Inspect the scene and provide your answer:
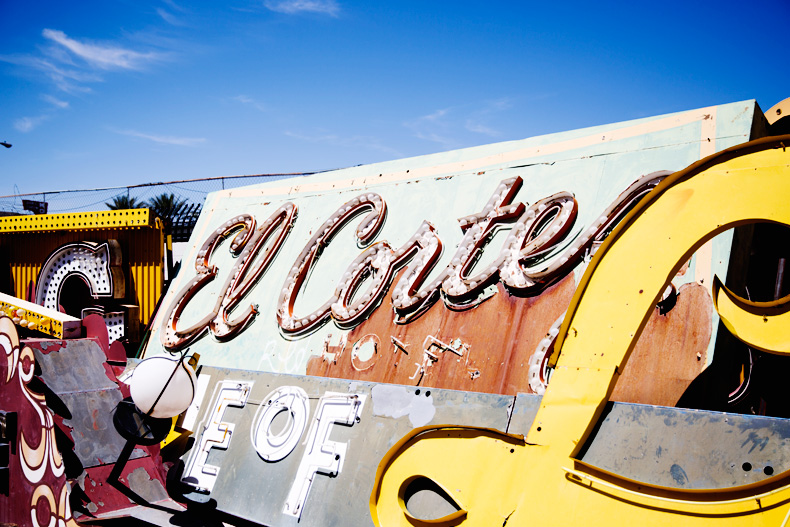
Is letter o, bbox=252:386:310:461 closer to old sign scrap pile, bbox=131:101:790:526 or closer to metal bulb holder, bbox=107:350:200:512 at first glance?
old sign scrap pile, bbox=131:101:790:526

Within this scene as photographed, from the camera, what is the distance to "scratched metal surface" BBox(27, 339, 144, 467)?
7.58 metres

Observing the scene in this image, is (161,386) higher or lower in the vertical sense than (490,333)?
lower

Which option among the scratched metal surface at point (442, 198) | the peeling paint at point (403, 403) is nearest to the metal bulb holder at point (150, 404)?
the scratched metal surface at point (442, 198)

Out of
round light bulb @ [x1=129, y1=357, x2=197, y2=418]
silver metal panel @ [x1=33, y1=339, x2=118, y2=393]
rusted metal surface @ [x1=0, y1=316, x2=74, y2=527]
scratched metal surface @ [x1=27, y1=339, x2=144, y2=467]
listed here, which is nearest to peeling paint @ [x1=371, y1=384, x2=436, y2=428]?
round light bulb @ [x1=129, y1=357, x2=197, y2=418]

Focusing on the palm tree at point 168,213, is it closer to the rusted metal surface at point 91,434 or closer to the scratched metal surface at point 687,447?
the rusted metal surface at point 91,434

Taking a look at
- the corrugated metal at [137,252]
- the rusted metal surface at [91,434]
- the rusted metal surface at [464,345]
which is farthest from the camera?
the corrugated metal at [137,252]

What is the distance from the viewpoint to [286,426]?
6730 millimetres

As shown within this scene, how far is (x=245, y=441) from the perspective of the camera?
22.9 feet

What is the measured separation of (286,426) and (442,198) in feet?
10.8

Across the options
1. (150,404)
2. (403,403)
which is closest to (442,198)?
(403,403)

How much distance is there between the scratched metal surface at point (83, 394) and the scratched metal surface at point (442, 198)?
1.27 metres

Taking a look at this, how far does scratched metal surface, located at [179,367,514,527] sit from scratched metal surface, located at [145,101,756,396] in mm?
832

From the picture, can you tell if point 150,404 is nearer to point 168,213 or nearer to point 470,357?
point 470,357

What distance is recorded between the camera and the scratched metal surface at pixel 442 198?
6379 mm
